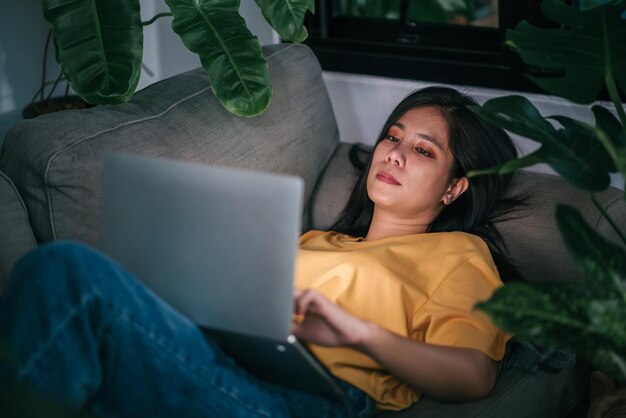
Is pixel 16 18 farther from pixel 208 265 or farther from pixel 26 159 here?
pixel 208 265

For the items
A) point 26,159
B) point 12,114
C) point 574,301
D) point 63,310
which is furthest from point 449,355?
point 12,114

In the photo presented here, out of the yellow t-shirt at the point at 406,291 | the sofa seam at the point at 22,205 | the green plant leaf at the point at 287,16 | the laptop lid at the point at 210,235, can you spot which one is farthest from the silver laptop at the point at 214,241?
the green plant leaf at the point at 287,16

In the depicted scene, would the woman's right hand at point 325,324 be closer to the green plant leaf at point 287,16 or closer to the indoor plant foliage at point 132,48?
the indoor plant foliage at point 132,48

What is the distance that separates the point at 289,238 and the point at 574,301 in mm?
400

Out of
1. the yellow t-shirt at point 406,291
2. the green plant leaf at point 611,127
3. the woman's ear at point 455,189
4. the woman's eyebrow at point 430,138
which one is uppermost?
the green plant leaf at point 611,127

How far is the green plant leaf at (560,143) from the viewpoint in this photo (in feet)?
4.50

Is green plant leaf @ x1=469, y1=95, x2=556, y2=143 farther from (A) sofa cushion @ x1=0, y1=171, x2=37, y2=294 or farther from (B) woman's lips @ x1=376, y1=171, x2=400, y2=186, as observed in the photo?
(A) sofa cushion @ x1=0, y1=171, x2=37, y2=294

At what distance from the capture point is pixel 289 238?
1178mm

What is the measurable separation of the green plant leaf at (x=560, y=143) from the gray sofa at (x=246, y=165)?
345 millimetres

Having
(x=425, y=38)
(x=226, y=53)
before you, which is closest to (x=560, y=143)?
(x=226, y=53)

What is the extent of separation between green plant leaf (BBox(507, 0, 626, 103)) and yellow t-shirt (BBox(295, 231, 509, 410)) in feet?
1.18

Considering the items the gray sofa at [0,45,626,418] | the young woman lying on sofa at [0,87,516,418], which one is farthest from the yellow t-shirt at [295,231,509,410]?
the gray sofa at [0,45,626,418]

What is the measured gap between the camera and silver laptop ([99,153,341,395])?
3.89 feet

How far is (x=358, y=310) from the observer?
1.62m
